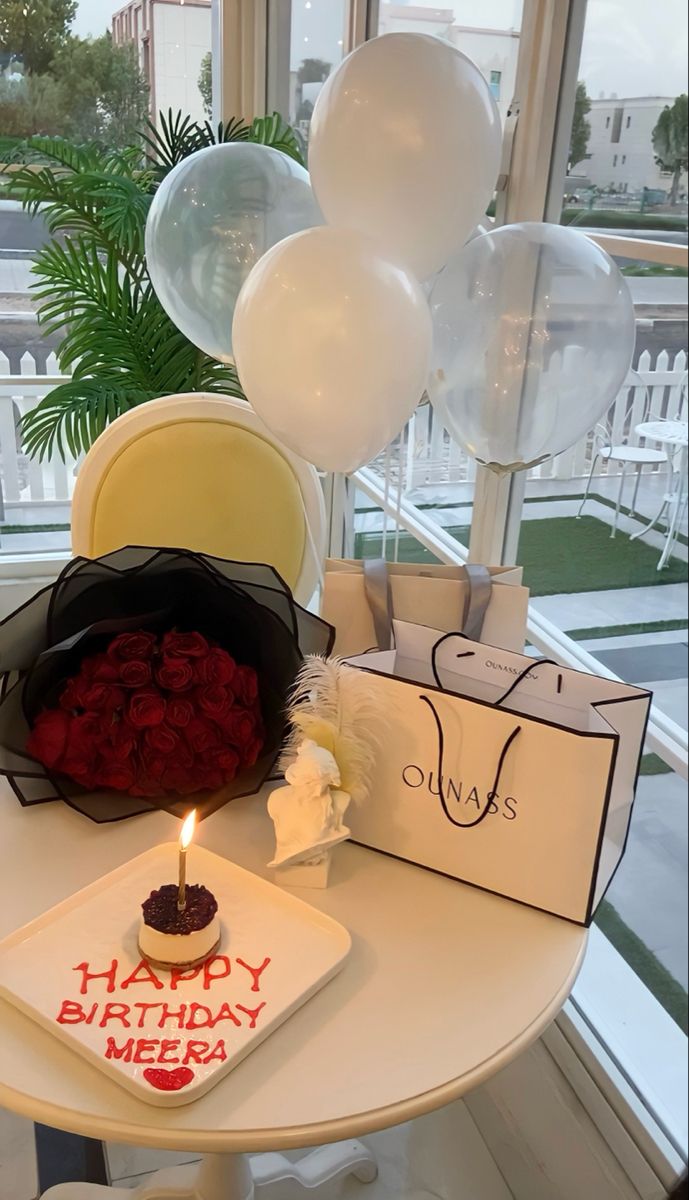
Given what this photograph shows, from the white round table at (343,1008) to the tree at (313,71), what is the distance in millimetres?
Result: 2081

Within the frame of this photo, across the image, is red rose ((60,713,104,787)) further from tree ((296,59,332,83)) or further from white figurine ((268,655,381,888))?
tree ((296,59,332,83))

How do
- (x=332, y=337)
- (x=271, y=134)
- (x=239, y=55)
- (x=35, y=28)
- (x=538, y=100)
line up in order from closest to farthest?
(x=332, y=337), (x=538, y=100), (x=271, y=134), (x=35, y=28), (x=239, y=55)

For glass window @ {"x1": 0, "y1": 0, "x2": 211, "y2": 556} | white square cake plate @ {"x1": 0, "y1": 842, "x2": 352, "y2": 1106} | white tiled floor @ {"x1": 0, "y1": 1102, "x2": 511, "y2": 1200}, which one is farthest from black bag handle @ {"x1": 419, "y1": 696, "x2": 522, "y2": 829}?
glass window @ {"x1": 0, "y1": 0, "x2": 211, "y2": 556}

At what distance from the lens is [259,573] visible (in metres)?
1.10

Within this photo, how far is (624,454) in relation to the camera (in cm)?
143

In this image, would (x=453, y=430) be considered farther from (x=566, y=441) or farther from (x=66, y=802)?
(x=66, y=802)

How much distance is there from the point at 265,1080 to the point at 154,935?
158 mm

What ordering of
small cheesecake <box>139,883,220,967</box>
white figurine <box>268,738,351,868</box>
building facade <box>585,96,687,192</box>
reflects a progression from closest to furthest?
small cheesecake <box>139,883,220,967</box> → white figurine <box>268,738,351,868</box> → building facade <box>585,96,687,192</box>

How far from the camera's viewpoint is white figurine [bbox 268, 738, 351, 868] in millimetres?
921

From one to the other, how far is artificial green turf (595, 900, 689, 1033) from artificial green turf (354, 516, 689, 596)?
54 centimetres

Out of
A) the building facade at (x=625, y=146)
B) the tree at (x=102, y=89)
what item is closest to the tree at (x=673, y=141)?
the building facade at (x=625, y=146)

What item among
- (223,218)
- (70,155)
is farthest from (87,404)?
(223,218)

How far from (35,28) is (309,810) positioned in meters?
2.34

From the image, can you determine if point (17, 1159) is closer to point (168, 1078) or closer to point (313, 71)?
point (168, 1078)
